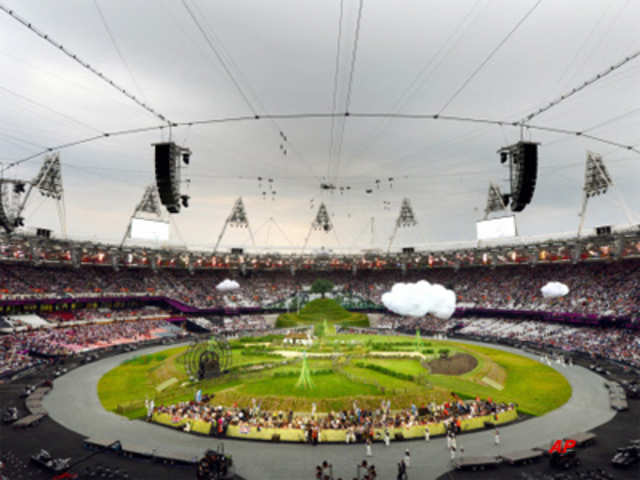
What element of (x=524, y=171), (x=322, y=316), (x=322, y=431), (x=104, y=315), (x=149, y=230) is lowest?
(x=322, y=316)

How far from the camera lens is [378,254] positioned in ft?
302

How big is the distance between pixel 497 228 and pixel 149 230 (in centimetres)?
7410

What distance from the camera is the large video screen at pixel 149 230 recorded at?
250 ft

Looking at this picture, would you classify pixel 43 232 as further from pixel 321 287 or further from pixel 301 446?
pixel 301 446

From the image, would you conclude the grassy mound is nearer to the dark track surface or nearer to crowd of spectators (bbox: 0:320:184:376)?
crowd of spectators (bbox: 0:320:184:376)

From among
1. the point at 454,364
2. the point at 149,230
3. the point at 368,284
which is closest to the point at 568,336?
the point at 454,364

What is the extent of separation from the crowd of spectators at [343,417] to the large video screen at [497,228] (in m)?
53.2

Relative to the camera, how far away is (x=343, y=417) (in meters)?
26.9

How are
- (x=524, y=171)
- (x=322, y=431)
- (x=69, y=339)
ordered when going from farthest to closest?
(x=69, y=339) < (x=322, y=431) < (x=524, y=171)

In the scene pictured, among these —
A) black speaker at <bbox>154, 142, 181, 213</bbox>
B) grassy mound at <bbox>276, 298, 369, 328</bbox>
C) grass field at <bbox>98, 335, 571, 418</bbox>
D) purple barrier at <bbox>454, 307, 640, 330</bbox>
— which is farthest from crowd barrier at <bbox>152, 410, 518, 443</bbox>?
grassy mound at <bbox>276, 298, 369, 328</bbox>

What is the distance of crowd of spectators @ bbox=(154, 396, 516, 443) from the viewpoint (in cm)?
2550

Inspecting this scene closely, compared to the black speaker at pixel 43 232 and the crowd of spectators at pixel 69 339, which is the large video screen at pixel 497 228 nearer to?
Result: the crowd of spectators at pixel 69 339

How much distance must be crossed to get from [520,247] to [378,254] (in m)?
32.1

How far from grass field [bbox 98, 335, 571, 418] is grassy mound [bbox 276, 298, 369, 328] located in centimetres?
2688
